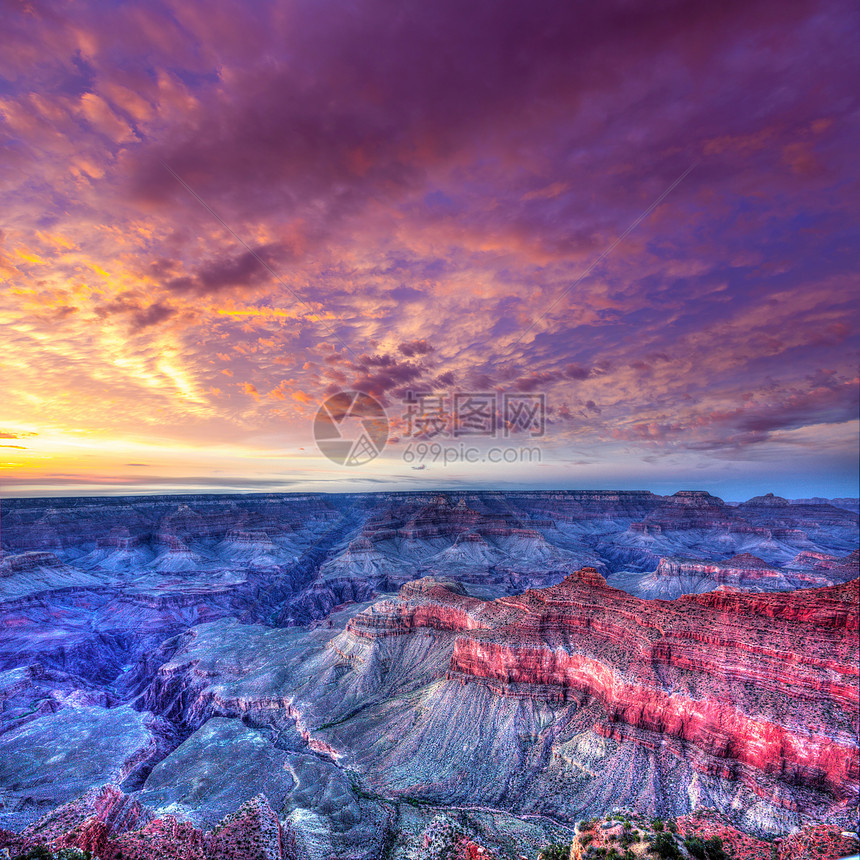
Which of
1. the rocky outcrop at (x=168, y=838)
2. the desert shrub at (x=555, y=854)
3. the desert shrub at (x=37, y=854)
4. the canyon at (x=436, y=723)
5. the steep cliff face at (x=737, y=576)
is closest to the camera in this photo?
the desert shrub at (x=37, y=854)

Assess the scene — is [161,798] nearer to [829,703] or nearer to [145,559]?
[829,703]

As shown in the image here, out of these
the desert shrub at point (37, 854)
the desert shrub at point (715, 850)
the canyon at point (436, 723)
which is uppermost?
the desert shrub at point (715, 850)

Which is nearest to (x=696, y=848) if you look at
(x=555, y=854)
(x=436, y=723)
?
(x=555, y=854)

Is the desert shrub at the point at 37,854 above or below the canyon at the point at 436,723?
above

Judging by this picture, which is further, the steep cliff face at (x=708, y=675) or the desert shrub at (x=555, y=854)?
the steep cliff face at (x=708, y=675)

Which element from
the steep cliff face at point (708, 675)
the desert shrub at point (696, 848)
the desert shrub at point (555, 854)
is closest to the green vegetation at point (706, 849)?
the desert shrub at point (696, 848)

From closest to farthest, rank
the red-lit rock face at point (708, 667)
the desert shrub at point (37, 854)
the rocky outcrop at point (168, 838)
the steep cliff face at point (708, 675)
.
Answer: the desert shrub at point (37, 854), the rocky outcrop at point (168, 838), the steep cliff face at point (708, 675), the red-lit rock face at point (708, 667)

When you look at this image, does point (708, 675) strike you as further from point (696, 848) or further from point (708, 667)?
point (696, 848)

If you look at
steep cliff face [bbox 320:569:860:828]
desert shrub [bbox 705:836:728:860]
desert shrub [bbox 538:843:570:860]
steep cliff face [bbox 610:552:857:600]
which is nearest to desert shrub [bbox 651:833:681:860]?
desert shrub [bbox 705:836:728:860]

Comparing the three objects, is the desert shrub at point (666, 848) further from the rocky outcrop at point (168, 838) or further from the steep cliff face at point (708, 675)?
the steep cliff face at point (708, 675)
